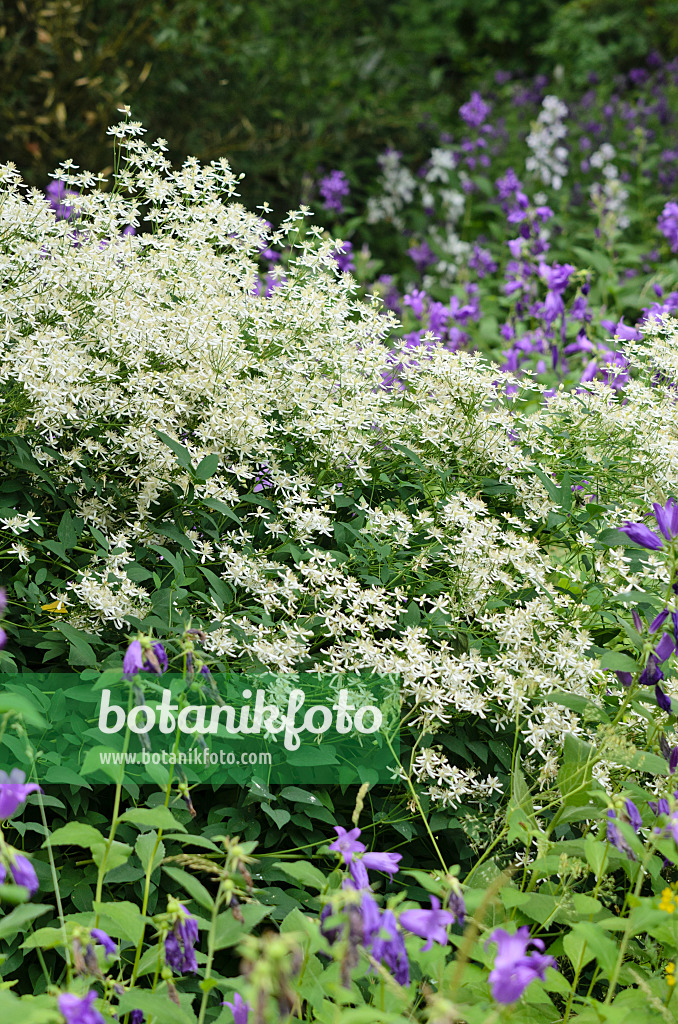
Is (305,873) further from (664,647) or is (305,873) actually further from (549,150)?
(549,150)

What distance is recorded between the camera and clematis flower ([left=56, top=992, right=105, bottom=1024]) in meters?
1.12

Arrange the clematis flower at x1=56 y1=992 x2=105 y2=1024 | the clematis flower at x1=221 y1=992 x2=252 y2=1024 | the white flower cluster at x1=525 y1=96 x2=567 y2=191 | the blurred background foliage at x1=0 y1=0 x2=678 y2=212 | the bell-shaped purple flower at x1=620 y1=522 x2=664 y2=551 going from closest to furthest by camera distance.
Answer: the clematis flower at x1=56 y1=992 x2=105 y2=1024
the clematis flower at x1=221 y1=992 x2=252 y2=1024
the bell-shaped purple flower at x1=620 y1=522 x2=664 y2=551
the blurred background foliage at x1=0 y1=0 x2=678 y2=212
the white flower cluster at x1=525 y1=96 x2=567 y2=191

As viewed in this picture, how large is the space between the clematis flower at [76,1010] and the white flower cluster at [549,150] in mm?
5909

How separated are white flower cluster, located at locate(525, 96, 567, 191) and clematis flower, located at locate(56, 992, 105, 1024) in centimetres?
591

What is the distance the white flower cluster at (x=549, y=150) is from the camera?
624 centimetres

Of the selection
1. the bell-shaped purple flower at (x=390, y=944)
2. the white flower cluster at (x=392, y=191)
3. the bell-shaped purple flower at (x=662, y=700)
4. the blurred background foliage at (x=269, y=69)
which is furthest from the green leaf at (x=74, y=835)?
the white flower cluster at (x=392, y=191)

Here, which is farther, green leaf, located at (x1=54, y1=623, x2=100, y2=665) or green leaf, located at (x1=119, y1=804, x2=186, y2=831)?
green leaf, located at (x1=54, y1=623, x2=100, y2=665)

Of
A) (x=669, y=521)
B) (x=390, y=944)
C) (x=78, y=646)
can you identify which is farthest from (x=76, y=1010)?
(x=669, y=521)

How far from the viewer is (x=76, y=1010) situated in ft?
3.74

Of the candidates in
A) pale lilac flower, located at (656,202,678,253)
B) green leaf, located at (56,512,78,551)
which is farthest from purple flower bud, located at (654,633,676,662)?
pale lilac flower, located at (656,202,678,253)

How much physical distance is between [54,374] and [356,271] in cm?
387

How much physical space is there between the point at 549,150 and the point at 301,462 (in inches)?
193

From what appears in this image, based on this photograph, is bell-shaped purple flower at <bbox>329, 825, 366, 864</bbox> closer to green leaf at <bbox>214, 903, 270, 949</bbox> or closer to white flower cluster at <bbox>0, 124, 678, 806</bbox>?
green leaf at <bbox>214, 903, 270, 949</bbox>

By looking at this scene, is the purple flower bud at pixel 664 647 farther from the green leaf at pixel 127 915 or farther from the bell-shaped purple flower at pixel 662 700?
the green leaf at pixel 127 915
